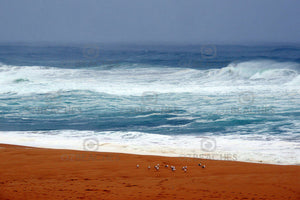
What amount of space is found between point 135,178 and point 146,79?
1960cm

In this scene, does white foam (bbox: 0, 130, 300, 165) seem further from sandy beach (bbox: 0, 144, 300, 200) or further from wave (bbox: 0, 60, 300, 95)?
wave (bbox: 0, 60, 300, 95)

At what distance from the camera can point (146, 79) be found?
2505 cm

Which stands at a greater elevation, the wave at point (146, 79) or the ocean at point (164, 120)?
the wave at point (146, 79)

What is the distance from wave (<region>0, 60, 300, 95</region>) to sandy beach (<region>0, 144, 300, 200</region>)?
11.5 m

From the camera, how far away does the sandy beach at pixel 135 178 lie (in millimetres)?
4910

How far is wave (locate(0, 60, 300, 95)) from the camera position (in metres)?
19.8

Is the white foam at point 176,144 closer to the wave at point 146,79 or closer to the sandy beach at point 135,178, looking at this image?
the sandy beach at point 135,178

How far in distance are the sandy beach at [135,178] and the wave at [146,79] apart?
1145 cm

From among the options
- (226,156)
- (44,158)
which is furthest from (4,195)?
(226,156)

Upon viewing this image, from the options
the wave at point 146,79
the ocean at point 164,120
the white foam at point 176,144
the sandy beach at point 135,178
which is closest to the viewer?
the sandy beach at point 135,178

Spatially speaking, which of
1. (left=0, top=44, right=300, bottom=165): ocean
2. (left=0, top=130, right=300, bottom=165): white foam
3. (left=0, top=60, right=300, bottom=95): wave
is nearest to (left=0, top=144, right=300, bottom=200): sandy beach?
(left=0, top=130, right=300, bottom=165): white foam

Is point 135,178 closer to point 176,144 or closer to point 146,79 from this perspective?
point 176,144

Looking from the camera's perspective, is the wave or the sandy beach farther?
the wave

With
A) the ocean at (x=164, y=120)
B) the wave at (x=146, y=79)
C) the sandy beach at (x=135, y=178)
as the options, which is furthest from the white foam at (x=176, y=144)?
the wave at (x=146, y=79)
